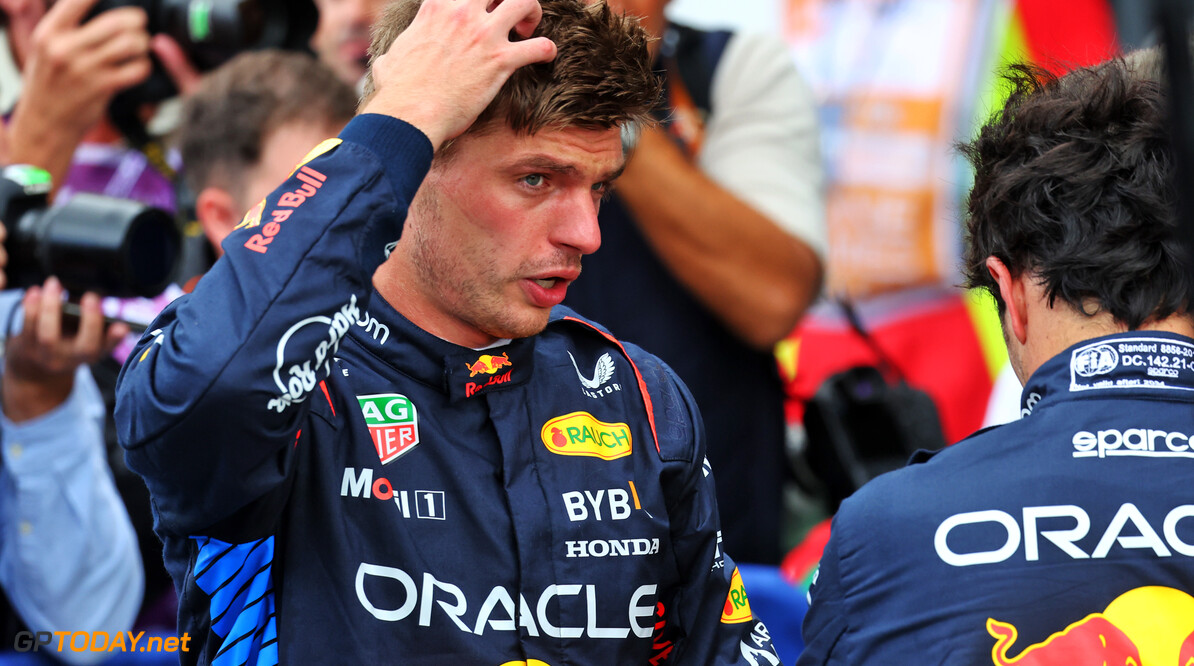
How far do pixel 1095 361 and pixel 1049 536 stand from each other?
0.25 m

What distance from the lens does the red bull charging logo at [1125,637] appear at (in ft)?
4.99

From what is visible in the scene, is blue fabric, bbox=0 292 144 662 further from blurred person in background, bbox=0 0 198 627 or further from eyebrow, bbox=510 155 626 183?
eyebrow, bbox=510 155 626 183

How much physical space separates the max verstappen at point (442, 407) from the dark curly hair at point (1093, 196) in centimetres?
53

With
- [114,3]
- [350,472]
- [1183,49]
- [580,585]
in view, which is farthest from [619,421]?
[114,3]

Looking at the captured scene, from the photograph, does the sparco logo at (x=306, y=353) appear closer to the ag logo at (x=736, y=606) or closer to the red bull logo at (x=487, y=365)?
the red bull logo at (x=487, y=365)

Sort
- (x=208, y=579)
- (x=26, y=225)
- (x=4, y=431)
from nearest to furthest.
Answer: (x=208, y=579)
(x=26, y=225)
(x=4, y=431)

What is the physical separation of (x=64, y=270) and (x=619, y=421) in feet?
4.03

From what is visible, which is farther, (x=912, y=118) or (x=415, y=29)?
(x=912, y=118)

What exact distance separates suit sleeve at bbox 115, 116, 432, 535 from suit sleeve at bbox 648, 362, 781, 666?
0.56m

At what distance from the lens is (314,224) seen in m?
1.51

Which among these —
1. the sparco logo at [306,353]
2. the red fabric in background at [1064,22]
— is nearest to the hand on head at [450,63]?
the sparco logo at [306,353]

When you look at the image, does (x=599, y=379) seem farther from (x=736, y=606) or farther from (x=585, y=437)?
(x=736, y=606)

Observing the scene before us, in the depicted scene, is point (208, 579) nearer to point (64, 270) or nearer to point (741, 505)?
point (64, 270)

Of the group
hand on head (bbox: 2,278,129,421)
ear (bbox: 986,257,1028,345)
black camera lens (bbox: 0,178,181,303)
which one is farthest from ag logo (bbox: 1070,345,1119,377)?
hand on head (bbox: 2,278,129,421)
